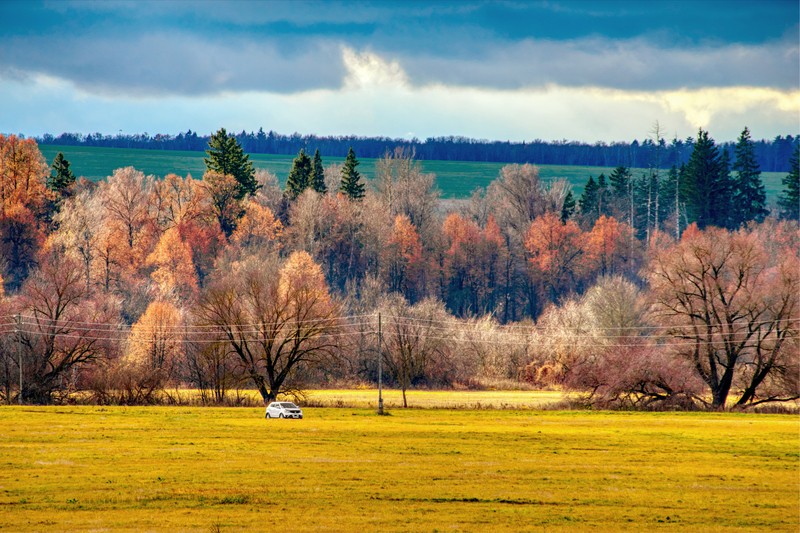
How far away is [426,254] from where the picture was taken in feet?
583

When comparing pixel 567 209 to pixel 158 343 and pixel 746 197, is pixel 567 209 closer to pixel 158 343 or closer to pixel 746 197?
pixel 746 197

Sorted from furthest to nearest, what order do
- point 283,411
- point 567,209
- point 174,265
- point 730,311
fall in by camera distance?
1. point 567,209
2. point 174,265
3. point 730,311
4. point 283,411

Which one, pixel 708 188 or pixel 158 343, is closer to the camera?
pixel 158 343

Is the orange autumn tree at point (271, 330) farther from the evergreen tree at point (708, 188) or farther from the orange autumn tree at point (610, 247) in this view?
the evergreen tree at point (708, 188)

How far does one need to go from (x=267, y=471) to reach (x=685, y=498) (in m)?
18.1

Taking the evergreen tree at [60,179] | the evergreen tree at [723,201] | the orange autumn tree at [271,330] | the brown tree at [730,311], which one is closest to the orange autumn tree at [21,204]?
the evergreen tree at [60,179]

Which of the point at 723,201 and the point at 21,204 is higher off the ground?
the point at 723,201

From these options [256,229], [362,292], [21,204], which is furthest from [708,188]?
[21,204]

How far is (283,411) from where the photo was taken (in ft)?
258

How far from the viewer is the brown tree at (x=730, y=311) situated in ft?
304

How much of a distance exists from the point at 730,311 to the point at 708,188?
339ft

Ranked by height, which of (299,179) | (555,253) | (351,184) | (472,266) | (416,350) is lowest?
(416,350)

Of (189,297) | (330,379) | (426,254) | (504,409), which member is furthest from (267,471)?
(426,254)

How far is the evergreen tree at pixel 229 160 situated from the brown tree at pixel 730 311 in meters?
94.3
